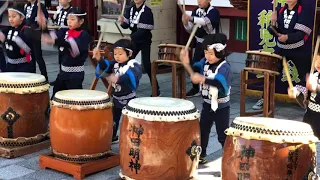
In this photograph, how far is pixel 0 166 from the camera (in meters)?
4.27

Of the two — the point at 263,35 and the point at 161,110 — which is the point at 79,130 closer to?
the point at 161,110

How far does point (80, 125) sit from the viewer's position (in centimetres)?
396

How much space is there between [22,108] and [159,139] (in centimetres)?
149

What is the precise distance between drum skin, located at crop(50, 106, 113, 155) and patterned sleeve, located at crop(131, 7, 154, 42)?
2655mm

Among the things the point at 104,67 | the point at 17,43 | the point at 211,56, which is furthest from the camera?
the point at 17,43

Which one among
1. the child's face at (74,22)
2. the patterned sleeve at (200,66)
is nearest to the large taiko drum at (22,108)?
the child's face at (74,22)

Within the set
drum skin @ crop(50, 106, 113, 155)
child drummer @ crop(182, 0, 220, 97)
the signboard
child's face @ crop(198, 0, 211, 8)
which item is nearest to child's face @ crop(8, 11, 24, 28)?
drum skin @ crop(50, 106, 113, 155)

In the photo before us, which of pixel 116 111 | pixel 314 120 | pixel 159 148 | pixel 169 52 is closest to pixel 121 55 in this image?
pixel 116 111

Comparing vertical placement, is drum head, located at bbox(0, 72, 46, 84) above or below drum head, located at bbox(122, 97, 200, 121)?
above

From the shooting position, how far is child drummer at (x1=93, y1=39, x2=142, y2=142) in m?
4.30

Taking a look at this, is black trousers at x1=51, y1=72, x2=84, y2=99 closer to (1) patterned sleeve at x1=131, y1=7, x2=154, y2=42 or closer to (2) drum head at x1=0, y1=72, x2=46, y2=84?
(2) drum head at x1=0, y1=72, x2=46, y2=84

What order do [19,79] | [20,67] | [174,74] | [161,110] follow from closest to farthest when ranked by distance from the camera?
1. [161,110]
2. [19,79]
3. [20,67]
4. [174,74]

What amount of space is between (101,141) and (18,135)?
2.87 ft

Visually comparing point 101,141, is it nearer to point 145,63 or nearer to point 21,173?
point 21,173
